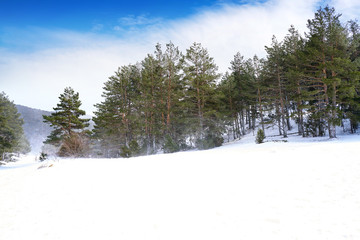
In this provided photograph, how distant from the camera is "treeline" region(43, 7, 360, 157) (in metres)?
16.0

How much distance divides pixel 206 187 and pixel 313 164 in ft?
13.5

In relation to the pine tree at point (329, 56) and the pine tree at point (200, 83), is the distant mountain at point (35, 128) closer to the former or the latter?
the pine tree at point (200, 83)

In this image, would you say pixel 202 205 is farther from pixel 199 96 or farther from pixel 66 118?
pixel 66 118

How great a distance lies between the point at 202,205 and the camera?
3.83 metres

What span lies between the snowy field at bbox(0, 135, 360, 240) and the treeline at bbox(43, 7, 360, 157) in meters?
13.0

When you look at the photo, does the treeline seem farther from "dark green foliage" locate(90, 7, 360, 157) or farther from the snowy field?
the snowy field

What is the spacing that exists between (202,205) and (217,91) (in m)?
20.2

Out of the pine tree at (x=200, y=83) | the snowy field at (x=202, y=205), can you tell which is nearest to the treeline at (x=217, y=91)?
the pine tree at (x=200, y=83)

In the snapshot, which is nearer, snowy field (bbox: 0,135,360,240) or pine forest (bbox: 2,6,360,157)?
snowy field (bbox: 0,135,360,240)

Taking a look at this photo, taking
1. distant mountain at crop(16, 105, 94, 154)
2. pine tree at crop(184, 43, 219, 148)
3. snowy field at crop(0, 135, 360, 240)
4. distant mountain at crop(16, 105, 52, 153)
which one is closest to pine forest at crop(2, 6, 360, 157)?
pine tree at crop(184, 43, 219, 148)

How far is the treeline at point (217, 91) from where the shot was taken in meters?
16.0

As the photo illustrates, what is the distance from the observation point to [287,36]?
894 inches

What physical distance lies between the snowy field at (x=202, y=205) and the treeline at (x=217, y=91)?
13031 millimetres

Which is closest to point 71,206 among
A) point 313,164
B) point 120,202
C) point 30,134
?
point 120,202
